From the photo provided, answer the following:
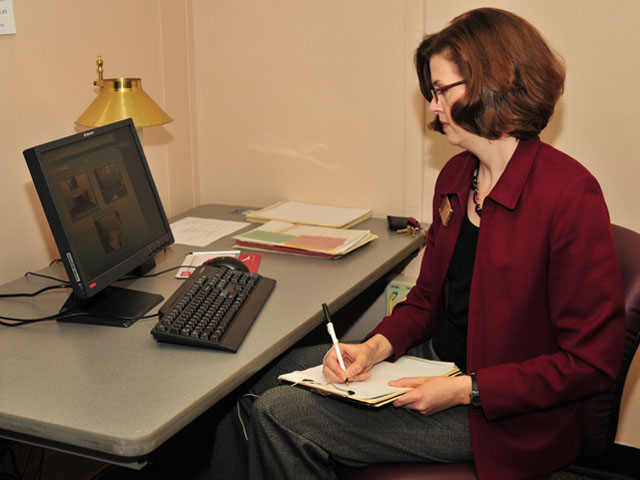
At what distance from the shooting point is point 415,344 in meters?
1.57

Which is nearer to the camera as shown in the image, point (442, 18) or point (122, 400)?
point (122, 400)

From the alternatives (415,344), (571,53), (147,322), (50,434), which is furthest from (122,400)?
(571,53)

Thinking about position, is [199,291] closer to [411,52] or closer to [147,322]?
[147,322]

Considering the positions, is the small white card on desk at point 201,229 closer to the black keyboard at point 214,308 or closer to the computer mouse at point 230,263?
the computer mouse at point 230,263

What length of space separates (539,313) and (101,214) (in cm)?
97

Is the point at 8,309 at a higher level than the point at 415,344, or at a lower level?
higher

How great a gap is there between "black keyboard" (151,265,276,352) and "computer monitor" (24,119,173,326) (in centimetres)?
12

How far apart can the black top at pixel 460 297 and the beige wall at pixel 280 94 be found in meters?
0.79

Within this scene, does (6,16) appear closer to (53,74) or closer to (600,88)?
(53,74)

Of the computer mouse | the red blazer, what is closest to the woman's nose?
the red blazer

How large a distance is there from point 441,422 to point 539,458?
0.66 ft

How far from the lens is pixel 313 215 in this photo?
222cm

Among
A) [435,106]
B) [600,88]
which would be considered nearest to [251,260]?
[435,106]

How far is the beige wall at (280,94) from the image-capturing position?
1.86 meters
